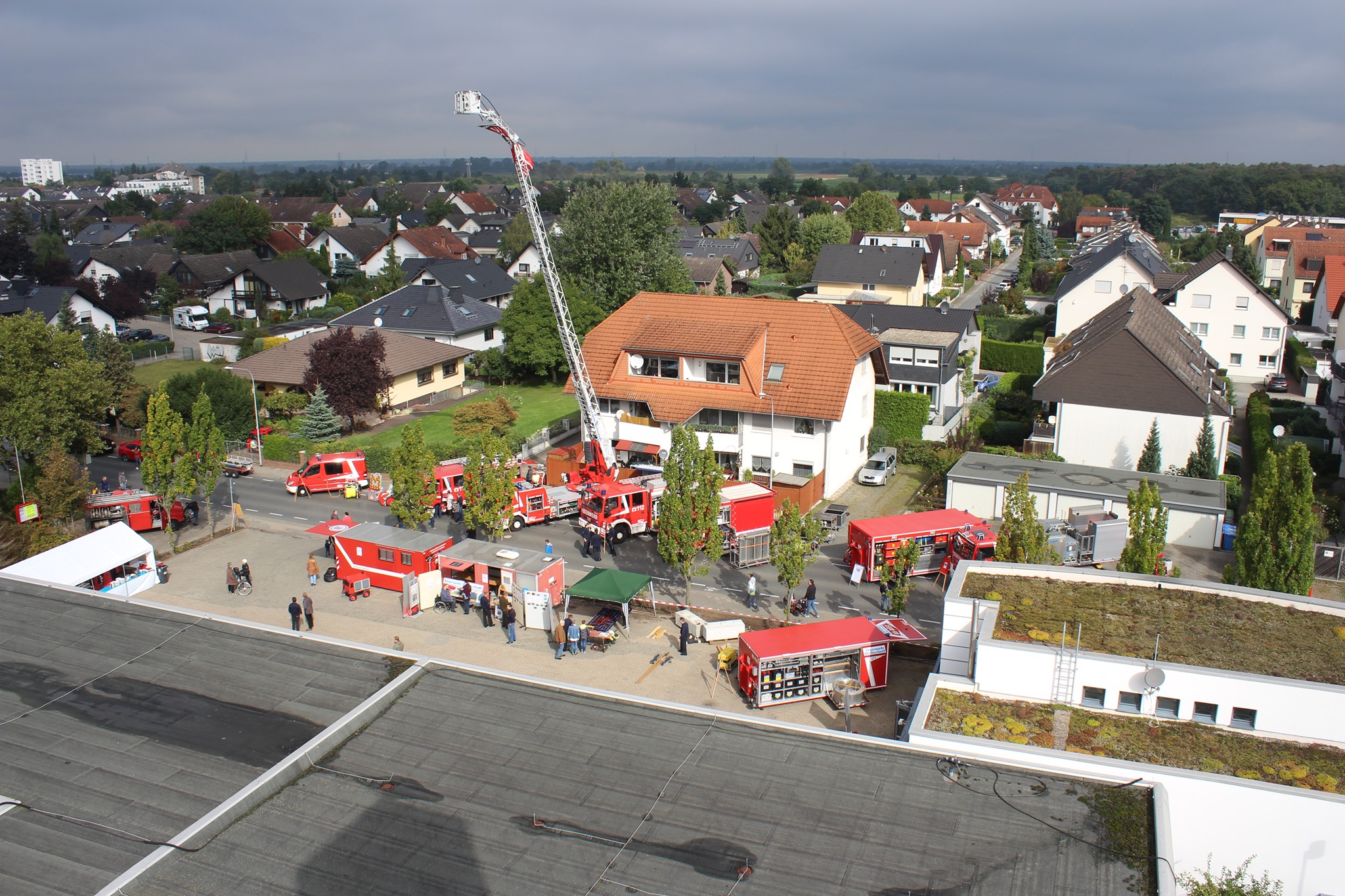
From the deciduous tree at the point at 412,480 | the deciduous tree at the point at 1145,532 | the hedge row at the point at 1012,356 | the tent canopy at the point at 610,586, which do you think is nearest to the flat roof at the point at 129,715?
the tent canopy at the point at 610,586

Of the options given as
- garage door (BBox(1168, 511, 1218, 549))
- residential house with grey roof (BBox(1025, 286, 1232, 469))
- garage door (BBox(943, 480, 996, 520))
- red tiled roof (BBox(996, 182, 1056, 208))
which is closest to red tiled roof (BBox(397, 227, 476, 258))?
residential house with grey roof (BBox(1025, 286, 1232, 469))

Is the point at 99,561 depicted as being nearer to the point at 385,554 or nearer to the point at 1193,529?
the point at 385,554

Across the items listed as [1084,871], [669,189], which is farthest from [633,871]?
[669,189]

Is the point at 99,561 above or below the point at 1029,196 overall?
below

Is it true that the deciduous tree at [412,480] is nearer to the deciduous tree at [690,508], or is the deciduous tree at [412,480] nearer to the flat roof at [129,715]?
the deciduous tree at [690,508]

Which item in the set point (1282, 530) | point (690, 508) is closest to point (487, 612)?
point (690, 508)
